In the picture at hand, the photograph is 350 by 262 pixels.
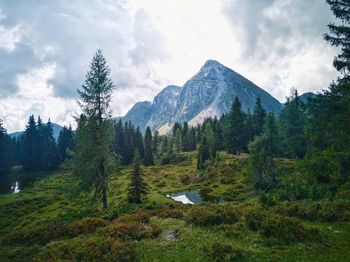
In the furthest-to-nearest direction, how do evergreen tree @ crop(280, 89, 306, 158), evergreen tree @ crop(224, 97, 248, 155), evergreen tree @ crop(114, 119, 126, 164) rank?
evergreen tree @ crop(114, 119, 126, 164) < evergreen tree @ crop(224, 97, 248, 155) < evergreen tree @ crop(280, 89, 306, 158)

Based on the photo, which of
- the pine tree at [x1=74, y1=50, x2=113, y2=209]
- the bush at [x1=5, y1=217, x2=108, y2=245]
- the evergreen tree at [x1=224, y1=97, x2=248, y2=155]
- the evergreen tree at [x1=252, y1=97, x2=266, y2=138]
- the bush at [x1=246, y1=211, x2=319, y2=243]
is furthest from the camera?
the evergreen tree at [x1=252, y1=97, x2=266, y2=138]

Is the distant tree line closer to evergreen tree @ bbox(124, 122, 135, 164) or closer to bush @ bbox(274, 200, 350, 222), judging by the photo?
evergreen tree @ bbox(124, 122, 135, 164)

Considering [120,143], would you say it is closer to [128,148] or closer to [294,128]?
[128,148]

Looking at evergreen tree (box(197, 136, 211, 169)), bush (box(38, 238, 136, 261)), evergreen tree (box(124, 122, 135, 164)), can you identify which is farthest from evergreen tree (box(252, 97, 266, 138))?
bush (box(38, 238, 136, 261))

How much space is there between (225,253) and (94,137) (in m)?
21.9

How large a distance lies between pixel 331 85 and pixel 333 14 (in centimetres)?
1857

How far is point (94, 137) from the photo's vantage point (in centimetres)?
2970

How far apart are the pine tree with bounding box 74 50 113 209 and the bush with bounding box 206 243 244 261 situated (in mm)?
19533

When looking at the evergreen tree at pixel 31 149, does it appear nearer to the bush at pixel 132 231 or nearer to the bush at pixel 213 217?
the bush at pixel 132 231

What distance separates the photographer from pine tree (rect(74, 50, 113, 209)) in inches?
1151

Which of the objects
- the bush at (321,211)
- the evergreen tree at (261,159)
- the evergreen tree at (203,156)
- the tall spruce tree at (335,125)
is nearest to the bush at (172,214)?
the bush at (321,211)

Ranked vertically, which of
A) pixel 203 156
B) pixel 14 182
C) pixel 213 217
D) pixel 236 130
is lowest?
pixel 14 182

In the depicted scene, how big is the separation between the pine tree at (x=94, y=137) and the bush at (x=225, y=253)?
19533 millimetres

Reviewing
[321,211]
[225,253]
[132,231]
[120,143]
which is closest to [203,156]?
[120,143]
